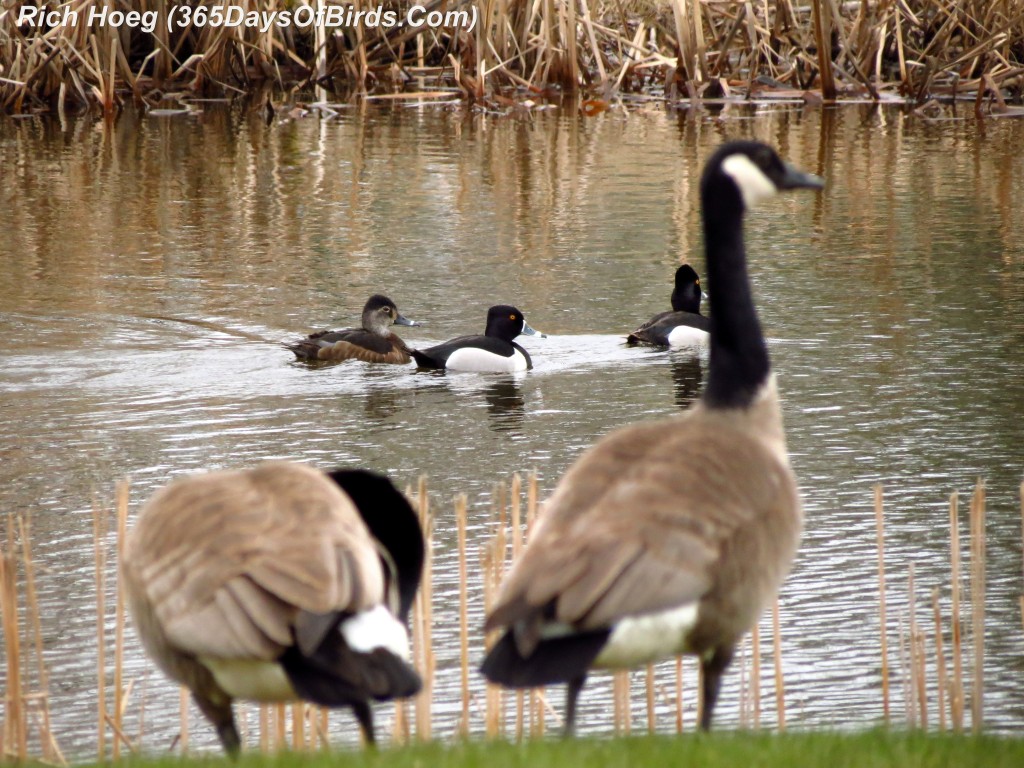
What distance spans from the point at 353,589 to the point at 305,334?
11.9 meters

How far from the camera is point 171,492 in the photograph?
17.8 feet

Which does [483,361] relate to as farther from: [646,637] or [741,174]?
[646,637]

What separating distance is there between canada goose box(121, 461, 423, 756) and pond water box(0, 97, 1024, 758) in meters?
2.17

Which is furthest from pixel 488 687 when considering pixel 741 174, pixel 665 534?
pixel 741 174

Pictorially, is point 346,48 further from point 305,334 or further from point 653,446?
point 653,446

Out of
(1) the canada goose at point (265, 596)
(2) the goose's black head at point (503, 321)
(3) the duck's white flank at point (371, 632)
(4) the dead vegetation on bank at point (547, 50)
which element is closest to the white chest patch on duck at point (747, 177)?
Answer: (1) the canada goose at point (265, 596)

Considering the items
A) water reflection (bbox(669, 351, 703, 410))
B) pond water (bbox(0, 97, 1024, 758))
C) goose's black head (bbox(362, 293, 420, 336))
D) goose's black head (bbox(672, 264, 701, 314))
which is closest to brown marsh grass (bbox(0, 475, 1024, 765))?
pond water (bbox(0, 97, 1024, 758))

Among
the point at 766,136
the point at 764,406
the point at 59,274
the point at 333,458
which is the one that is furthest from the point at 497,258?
the point at 764,406

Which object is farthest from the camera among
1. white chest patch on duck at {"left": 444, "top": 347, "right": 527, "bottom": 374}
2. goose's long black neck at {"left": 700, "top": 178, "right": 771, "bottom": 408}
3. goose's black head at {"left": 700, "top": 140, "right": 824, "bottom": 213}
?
white chest patch on duck at {"left": 444, "top": 347, "right": 527, "bottom": 374}

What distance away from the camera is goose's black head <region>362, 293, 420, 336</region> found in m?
15.7

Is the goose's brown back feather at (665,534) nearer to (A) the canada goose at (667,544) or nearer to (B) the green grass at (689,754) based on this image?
(A) the canada goose at (667,544)

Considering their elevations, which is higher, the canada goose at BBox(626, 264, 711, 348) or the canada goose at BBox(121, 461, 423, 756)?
the canada goose at BBox(121, 461, 423, 756)

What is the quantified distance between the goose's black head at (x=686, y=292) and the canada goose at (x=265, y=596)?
11.7m

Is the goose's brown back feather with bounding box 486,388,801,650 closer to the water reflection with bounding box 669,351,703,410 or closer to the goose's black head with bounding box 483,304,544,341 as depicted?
the water reflection with bounding box 669,351,703,410
